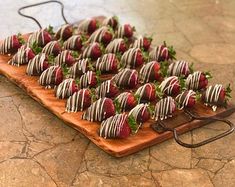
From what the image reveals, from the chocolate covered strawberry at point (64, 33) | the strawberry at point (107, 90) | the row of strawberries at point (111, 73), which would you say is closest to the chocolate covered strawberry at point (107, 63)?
the row of strawberries at point (111, 73)

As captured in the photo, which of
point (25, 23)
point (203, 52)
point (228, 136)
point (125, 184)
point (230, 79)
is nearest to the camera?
point (125, 184)

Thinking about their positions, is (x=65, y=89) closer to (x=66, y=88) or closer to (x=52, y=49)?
(x=66, y=88)

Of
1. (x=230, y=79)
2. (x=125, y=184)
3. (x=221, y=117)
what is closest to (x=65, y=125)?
(x=125, y=184)

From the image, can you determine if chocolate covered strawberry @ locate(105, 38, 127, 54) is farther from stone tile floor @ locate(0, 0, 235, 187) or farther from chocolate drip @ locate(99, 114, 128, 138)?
chocolate drip @ locate(99, 114, 128, 138)

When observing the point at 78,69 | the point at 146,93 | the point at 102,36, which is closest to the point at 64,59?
the point at 78,69

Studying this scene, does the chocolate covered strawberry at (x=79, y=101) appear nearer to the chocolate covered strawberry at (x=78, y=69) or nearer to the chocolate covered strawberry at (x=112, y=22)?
the chocolate covered strawberry at (x=78, y=69)

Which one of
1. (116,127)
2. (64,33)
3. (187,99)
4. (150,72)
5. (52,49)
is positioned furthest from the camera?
(64,33)

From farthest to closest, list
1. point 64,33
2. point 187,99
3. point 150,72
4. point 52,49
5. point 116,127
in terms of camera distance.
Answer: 1. point 64,33
2. point 52,49
3. point 150,72
4. point 187,99
5. point 116,127

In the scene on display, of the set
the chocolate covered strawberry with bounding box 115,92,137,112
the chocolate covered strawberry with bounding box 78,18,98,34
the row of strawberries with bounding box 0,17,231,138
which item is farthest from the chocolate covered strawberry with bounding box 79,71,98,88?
the chocolate covered strawberry with bounding box 78,18,98,34

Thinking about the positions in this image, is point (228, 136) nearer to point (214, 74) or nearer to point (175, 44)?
point (214, 74)
